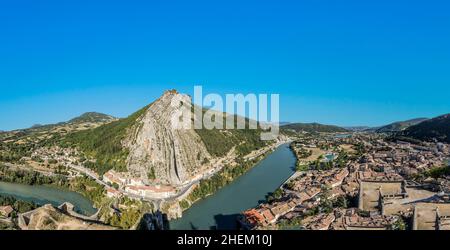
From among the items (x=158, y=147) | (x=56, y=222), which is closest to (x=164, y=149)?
(x=158, y=147)

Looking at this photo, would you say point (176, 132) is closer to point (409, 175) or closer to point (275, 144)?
point (409, 175)

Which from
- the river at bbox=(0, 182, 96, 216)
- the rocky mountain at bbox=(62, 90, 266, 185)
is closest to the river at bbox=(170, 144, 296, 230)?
the rocky mountain at bbox=(62, 90, 266, 185)

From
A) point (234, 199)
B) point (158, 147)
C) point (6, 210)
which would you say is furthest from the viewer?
point (158, 147)

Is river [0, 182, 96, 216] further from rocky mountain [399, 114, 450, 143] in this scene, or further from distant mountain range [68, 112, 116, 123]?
distant mountain range [68, 112, 116, 123]

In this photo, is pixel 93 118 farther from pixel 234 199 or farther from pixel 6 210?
pixel 6 210

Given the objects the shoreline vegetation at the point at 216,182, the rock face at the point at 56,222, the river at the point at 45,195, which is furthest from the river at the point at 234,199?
the rock face at the point at 56,222
